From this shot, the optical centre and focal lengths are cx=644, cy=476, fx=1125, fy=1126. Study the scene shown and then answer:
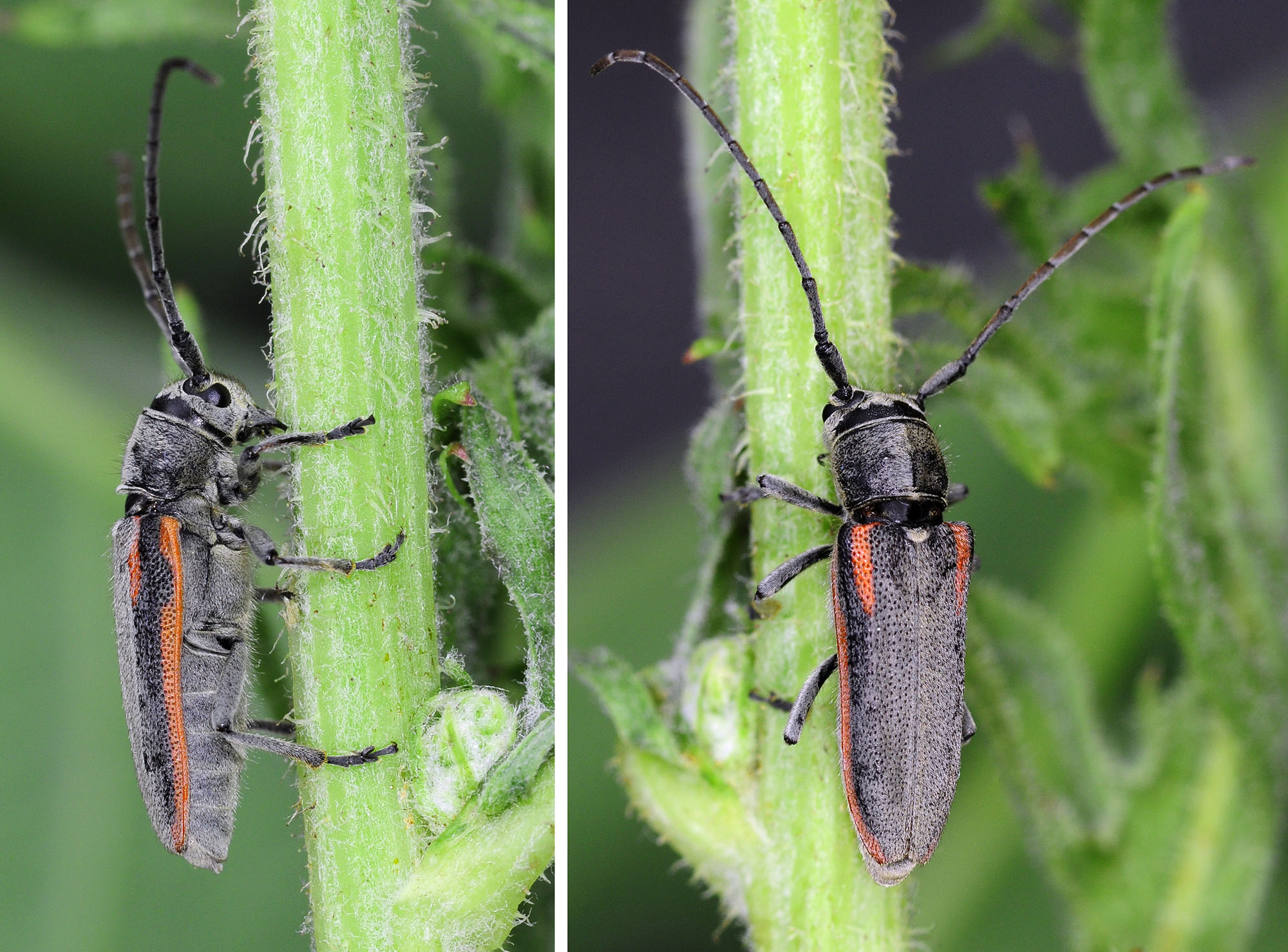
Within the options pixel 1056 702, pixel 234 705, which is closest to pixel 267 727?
pixel 234 705

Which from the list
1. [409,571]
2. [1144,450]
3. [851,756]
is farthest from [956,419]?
[409,571]

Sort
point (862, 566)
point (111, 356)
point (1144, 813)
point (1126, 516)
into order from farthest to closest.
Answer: point (111, 356) → point (1126, 516) → point (1144, 813) → point (862, 566)

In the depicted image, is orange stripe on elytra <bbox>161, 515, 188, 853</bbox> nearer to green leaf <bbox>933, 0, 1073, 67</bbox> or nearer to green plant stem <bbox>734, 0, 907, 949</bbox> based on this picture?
green plant stem <bbox>734, 0, 907, 949</bbox>

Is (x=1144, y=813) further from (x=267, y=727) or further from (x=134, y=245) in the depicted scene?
(x=134, y=245)

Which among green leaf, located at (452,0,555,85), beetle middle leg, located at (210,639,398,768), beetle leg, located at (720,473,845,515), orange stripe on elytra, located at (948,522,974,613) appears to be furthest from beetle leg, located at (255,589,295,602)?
orange stripe on elytra, located at (948,522,974,613)

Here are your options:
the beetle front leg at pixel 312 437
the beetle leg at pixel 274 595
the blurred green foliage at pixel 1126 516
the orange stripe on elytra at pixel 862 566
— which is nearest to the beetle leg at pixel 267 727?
the beetle leg at pixel 274 595

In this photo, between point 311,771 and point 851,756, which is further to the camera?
point 851,756

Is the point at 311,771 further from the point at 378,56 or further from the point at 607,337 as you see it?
the point at 607,337
